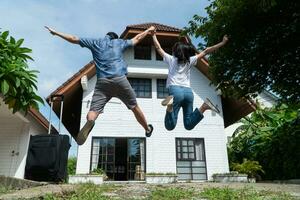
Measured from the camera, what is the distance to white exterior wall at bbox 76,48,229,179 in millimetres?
13885

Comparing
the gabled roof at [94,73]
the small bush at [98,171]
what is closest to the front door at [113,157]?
the small bush at [98,171]

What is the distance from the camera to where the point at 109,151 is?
1381 centimetres

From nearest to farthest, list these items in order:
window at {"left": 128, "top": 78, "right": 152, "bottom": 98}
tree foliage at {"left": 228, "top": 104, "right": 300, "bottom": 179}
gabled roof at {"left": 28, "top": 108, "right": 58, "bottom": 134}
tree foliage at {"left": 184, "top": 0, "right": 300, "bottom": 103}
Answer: tree foliage at {"left": 184, "top": 0, "right": 300, "bottom": 103}
gabled roof at {"left": 28, "top": 108, "right": 58, "bottom": 134}
tree foliage at {"left": 228, "top": 104, "right": 300, "bottom": 179}
window at {"left": 128, "top": 78, "right": 152, "bottom": 98}

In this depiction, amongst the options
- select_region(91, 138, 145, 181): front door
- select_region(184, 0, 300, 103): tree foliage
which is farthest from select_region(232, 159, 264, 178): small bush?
select_region(184, 0, 300, 103): tree foliage

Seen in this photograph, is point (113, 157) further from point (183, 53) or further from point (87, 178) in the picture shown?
point (183, 53)

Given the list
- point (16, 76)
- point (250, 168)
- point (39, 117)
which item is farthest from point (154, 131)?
point (16, 76)

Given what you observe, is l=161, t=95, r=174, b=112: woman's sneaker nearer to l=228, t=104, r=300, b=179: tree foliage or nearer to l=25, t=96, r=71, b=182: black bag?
l=25, t=96, r=71, b=182: black bag

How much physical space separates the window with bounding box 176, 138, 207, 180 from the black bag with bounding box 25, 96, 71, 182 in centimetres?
550

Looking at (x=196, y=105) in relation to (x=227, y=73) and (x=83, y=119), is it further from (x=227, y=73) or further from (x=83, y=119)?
(x=227, y=73)

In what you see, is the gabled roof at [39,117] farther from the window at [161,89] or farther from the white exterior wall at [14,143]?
the window at [161,89]

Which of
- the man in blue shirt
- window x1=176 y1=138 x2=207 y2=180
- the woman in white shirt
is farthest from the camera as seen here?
window x1=176 y1=138 x2=207 y2=180

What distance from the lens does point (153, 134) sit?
14383 mm

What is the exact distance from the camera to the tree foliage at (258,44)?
643 centimetres

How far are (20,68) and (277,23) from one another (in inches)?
191
